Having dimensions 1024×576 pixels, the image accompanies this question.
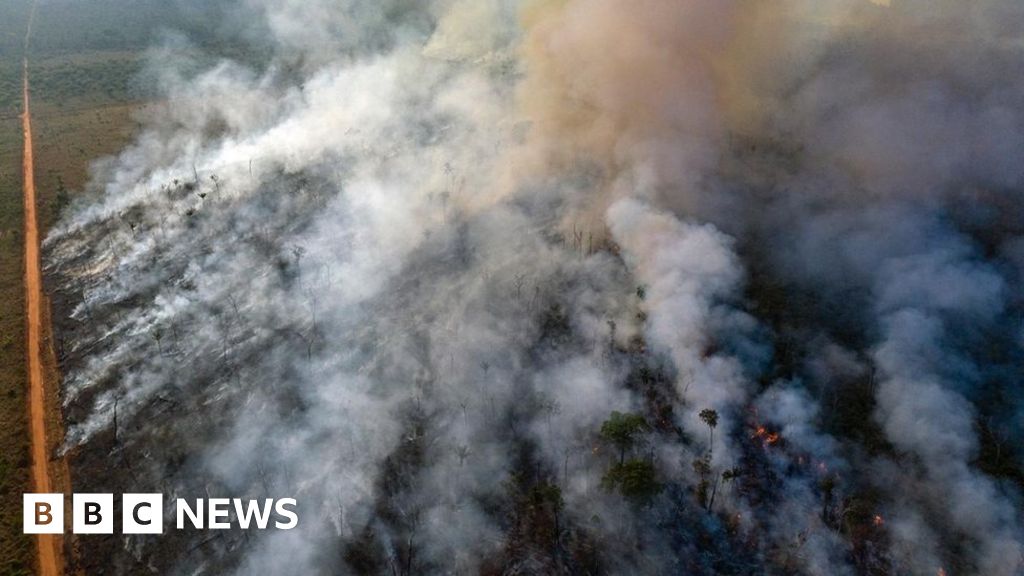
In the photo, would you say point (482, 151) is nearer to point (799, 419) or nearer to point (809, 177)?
point (809, 177)

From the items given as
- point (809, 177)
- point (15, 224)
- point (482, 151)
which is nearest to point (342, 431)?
point (482, 151)

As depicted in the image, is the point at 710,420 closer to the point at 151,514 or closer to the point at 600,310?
the point at 600,310

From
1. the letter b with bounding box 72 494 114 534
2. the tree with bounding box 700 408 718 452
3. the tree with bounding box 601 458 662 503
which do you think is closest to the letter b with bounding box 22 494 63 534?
the letter b with bounding box 72 494 114 534

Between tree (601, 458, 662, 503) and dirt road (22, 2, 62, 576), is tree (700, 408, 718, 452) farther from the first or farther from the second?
dirt road (22, 2, 62, 576)

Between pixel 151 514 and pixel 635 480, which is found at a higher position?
pixel 635 480

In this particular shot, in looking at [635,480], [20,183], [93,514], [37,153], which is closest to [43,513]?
[93,514]

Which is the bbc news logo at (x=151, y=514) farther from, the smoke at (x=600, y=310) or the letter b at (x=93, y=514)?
the smoke at (x=600, y=310)

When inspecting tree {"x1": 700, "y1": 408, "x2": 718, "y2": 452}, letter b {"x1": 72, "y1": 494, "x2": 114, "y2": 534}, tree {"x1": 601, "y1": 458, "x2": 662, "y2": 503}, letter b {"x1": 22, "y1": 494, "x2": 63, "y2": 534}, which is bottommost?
letter b {"x1": 22, "y1": 494, "x2": 63, "y2": 534}
